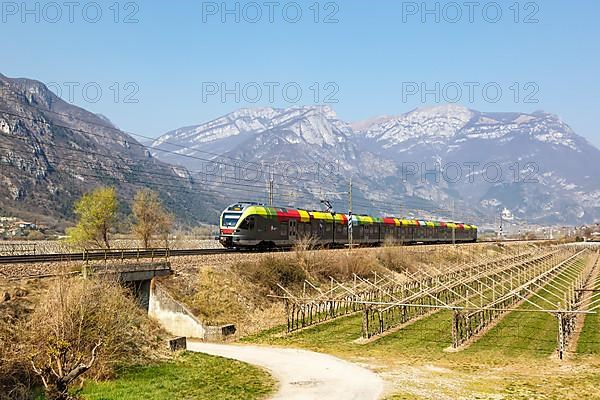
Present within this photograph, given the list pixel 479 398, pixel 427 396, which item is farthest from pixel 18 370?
pixel 479 398

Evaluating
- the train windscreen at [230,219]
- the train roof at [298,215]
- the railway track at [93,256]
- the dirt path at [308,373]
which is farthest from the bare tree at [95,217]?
the dirt path at [308,373]

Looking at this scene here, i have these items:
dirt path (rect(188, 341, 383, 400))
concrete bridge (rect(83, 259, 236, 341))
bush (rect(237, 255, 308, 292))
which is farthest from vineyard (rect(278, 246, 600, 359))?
dirt path (rect(188, 341, 383, 400))

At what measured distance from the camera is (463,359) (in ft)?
105

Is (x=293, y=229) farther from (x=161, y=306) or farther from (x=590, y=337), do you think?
(x=590, y=337)

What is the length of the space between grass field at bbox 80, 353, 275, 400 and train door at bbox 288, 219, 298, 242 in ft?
104

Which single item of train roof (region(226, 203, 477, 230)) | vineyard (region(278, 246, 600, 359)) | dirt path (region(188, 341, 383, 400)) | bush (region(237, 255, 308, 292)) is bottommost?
dirt path (region(188, 341, 383, 400))

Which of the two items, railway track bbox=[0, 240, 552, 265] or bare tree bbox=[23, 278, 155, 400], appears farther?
railway track bbox=[0, 240, 552, 265]

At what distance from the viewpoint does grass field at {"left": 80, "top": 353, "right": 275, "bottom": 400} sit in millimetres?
23984

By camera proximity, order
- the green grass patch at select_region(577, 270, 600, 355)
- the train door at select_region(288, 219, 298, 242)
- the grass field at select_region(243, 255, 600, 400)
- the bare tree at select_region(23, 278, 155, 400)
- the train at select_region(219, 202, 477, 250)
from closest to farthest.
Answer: the bare tree at select_region(23, 278, 155, 400) → the grass field at select_region(243, 255, 600, 400) → the green grass patch at select_region(577, 270, 600, 355) → the train at select_region(219, 202, 477, 250) → the train door at select_region(288, 219, 298, 242)

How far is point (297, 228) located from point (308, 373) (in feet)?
115

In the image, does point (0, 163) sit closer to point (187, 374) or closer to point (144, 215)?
point (144, 215)

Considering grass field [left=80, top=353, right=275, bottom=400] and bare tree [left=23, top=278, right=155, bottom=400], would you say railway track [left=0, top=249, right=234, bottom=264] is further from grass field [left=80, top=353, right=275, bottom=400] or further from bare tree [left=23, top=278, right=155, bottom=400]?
grass field [left=80, top=353, right=275, bottom=400]

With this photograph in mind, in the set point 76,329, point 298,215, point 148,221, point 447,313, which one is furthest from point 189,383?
point 148,221

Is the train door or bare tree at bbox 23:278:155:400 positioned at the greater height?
the train door
